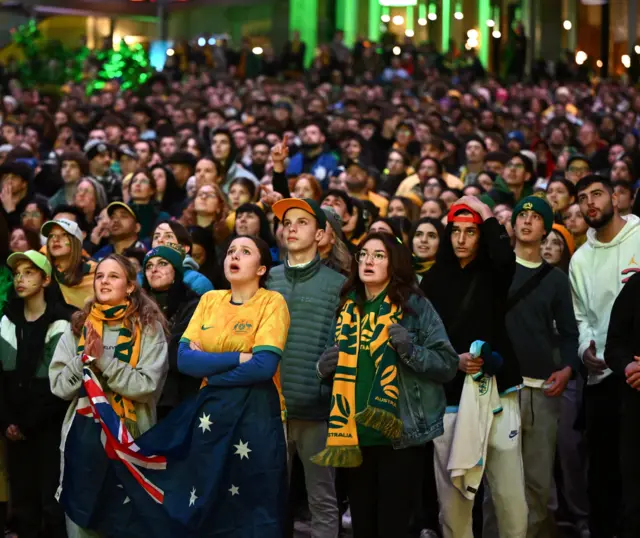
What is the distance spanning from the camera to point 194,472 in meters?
7.58

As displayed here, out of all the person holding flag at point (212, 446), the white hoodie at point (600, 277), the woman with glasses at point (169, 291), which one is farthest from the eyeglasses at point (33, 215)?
the white hoodie at point (600, 277)

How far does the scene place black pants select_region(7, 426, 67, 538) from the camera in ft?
27.7

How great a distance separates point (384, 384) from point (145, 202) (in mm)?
5787

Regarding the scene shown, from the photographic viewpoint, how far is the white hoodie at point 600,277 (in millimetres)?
8805

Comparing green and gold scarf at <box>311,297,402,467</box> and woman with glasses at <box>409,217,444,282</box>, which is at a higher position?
woman with glasses at <box>409,217,444,282</box>

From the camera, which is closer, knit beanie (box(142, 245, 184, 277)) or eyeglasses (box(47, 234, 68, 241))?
knit beanie (box(142, 245, 184, 277))

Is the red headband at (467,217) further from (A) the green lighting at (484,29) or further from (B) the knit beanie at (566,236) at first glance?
(A) the green lighting at (484,29)

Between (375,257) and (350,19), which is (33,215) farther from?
(350,19)

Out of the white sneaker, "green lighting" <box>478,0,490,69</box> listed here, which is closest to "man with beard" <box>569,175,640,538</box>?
the white sneaker

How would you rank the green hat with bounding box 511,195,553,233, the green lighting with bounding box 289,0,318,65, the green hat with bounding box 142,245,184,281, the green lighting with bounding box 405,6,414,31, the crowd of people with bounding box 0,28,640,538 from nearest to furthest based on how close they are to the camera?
the crowd of people with bounding box 0,28,640,538
the green hat with bounding box 511,195,553,233
the green hat with bounding box 142,245,184,281
the green lighting with bounding box 289,0,318,65
the green lighting with bounding box 405,6,414,31

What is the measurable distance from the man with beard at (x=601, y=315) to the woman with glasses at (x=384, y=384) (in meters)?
1.61

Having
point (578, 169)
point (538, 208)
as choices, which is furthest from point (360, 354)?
point (578, 169)

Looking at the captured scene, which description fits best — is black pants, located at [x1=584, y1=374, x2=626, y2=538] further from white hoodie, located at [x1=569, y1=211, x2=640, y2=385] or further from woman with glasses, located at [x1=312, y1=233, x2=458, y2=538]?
woman with glasses, located at [x1=312, y1=233, x2=458, y2=538]

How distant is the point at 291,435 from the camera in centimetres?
819
